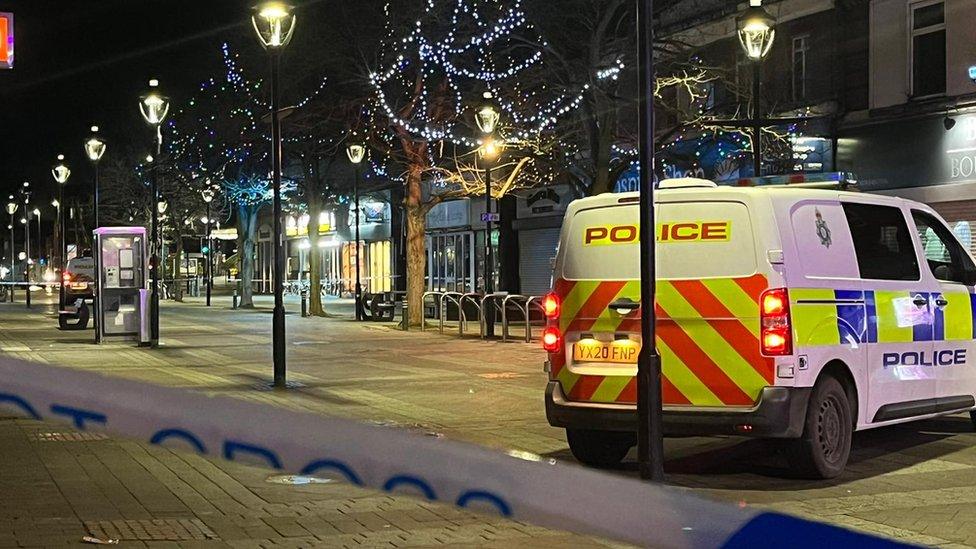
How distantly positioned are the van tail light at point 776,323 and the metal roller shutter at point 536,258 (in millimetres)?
27048

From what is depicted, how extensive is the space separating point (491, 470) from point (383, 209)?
46262mm

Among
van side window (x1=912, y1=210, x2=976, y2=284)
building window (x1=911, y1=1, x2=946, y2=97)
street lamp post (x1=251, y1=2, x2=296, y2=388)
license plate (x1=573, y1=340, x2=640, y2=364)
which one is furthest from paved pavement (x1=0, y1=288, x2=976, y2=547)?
building window (x1=911, y1=1, x2=946, y2=97)

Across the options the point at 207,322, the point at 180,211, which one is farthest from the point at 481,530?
the point at 180,211

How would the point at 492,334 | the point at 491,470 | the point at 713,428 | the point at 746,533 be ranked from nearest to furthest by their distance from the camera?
the point at 746,533
the point at 491,470
the point at 713,428
the point at 492,334

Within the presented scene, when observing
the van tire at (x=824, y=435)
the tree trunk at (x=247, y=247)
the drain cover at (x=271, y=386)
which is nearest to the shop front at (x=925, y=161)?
the drain cover at (x=271, y=386)

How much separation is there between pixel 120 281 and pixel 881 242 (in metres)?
17.8

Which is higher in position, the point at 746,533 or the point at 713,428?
the point at 746,533

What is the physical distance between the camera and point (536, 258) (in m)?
37.0

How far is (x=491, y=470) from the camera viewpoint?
2227 millimetres

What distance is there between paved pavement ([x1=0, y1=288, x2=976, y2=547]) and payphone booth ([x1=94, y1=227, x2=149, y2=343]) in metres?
3.74

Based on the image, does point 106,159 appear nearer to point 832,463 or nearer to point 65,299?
point 65,299

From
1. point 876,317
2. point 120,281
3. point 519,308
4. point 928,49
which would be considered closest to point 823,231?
point 876,317

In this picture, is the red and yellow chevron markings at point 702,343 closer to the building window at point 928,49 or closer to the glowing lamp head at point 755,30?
the glowing lamp head at point 755,30

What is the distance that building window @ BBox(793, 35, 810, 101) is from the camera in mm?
25492
